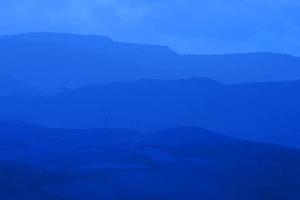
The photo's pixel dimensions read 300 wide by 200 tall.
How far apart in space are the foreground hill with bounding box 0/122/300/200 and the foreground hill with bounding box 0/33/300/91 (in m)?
75.9

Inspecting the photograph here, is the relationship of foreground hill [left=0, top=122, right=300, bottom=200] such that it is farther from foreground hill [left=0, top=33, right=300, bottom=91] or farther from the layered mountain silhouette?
foreground hill [left=0, top=33, right=300, bottom=91]

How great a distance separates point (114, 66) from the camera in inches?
5733

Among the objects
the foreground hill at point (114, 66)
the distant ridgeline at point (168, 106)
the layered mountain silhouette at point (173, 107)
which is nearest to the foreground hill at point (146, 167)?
the distant ridgeline at point (168, 106)

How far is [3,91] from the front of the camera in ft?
348

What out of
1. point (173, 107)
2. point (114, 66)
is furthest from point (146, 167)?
point (114, 66)

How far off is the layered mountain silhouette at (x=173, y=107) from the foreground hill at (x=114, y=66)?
38830 millimetres

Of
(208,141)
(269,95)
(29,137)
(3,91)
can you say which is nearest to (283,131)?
(269,95)

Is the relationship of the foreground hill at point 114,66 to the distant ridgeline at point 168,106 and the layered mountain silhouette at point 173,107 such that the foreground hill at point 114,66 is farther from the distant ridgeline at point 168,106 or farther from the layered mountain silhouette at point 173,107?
the layered mountain silhouette at point 173,107

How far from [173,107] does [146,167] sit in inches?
1734

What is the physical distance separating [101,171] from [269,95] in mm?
52972

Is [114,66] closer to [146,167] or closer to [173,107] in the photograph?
[173,107]

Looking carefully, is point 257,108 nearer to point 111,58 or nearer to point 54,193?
point 54,193

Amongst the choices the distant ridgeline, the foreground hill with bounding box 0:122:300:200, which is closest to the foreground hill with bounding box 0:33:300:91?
the distant ridgeline

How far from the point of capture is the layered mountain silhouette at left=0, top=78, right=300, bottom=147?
75938 mm
